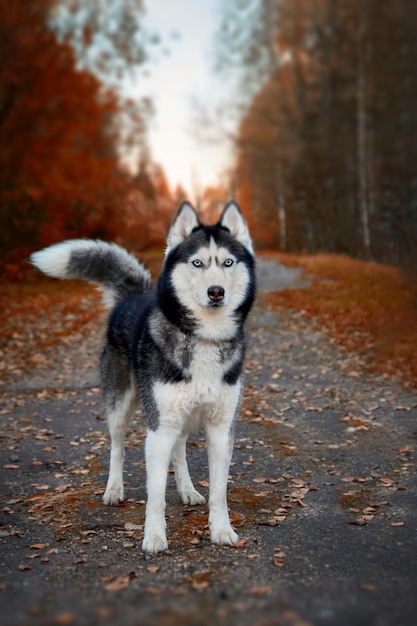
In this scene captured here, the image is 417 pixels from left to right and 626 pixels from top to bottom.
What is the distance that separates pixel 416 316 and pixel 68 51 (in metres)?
12.8

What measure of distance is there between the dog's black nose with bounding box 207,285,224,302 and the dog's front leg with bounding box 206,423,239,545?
875 mm

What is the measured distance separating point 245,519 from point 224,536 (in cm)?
55

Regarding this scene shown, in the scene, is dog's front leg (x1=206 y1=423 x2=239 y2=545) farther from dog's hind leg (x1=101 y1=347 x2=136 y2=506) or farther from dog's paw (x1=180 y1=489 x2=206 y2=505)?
dog's hind leg (x1=101 y1=347 x2=136 y2=506)

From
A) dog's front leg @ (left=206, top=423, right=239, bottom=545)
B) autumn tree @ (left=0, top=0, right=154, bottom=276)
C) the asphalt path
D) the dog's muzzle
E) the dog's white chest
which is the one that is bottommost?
the asphalt path

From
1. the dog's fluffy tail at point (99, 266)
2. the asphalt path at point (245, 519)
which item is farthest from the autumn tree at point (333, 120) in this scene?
the dog's fluffy tail at point (99, 266)

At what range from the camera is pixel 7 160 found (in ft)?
55.2

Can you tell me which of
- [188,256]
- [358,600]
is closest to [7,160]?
[188,256]

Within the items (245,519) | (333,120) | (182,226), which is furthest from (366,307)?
(333,120)

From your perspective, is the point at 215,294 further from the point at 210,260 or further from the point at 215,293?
the point at 210,260

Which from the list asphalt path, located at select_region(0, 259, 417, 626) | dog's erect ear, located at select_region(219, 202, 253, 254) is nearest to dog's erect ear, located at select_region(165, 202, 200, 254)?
dog's erect ear, located at select_region(219, 202, 253, 254)

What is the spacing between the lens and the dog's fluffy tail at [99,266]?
521 centimetres

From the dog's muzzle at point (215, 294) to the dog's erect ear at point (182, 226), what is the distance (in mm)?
520

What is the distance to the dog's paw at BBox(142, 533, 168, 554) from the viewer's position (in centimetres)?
400

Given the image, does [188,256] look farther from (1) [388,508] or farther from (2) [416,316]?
(2) [416,316]
